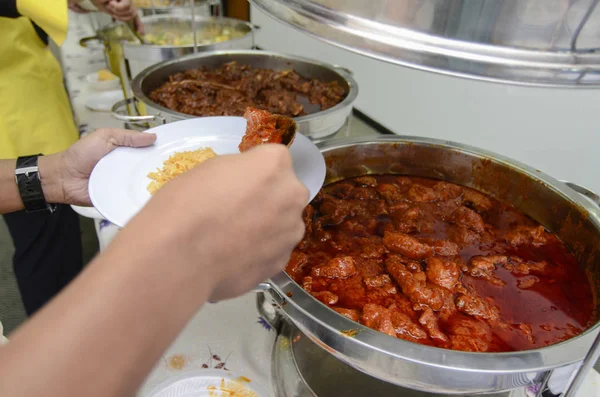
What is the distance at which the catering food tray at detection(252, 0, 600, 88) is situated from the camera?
0.41 m

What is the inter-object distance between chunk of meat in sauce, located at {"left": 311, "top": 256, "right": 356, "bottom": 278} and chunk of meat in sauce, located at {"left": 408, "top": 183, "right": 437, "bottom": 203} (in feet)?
1.23

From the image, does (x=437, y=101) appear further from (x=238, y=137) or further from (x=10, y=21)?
(x=10, y=21)

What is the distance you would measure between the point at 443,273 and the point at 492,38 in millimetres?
637

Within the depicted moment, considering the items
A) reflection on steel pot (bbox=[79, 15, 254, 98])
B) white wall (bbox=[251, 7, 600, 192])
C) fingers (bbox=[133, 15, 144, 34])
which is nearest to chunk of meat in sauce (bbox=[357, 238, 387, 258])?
white wall (bbox=[251, 7, 600, 192])

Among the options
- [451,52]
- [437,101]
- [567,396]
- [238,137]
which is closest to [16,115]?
[238,137]

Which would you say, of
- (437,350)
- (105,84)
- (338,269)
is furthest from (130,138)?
(105,84)

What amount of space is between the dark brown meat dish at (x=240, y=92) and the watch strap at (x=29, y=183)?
60 cm

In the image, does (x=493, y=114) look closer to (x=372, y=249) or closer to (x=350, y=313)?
(x=372, y=249)

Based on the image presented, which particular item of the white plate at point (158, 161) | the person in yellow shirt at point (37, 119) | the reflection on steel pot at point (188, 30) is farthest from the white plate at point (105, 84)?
the white plate at point (158, 161)

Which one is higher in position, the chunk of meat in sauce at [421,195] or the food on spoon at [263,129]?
the food on spoon at [263,129]

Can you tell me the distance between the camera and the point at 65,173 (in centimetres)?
117

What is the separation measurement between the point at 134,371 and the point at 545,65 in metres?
0.49

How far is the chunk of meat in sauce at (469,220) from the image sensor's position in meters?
1.13

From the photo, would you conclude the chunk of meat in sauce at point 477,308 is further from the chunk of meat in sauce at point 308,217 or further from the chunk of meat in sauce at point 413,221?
the chunk of meat in sauce at point 308,217
